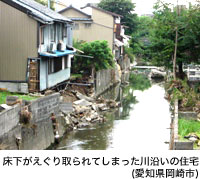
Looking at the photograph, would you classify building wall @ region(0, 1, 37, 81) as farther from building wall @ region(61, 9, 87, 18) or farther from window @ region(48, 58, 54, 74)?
building wall @ region(61, 9, 87, 18)

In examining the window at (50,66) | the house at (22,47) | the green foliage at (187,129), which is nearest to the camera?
the green foliage at (187,129)

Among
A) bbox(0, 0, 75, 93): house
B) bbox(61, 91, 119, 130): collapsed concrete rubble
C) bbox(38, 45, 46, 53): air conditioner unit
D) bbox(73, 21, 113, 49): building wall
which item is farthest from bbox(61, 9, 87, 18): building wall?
bbox(38, 45, 46, 53): air conditioner unit

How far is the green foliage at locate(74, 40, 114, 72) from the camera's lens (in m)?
35.7

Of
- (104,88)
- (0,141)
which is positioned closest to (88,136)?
(0,141)

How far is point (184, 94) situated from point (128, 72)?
3453cm

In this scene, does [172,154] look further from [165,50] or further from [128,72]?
[128,72]

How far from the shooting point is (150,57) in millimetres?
36438

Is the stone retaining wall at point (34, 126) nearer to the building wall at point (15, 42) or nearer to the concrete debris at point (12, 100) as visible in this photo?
the concrete debris at point (12, 100)

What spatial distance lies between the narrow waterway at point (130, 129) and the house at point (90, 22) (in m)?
8.57

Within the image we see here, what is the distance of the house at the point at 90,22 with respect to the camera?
4575 centimetres

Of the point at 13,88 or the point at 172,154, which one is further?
the point at 13,88

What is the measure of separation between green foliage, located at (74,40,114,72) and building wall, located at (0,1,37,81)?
1130 cm

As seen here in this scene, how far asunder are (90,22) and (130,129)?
2244cm

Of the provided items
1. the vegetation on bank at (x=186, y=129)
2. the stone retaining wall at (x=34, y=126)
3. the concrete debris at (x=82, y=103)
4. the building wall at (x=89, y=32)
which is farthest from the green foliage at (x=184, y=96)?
the building wall at (x=89, y=32)
